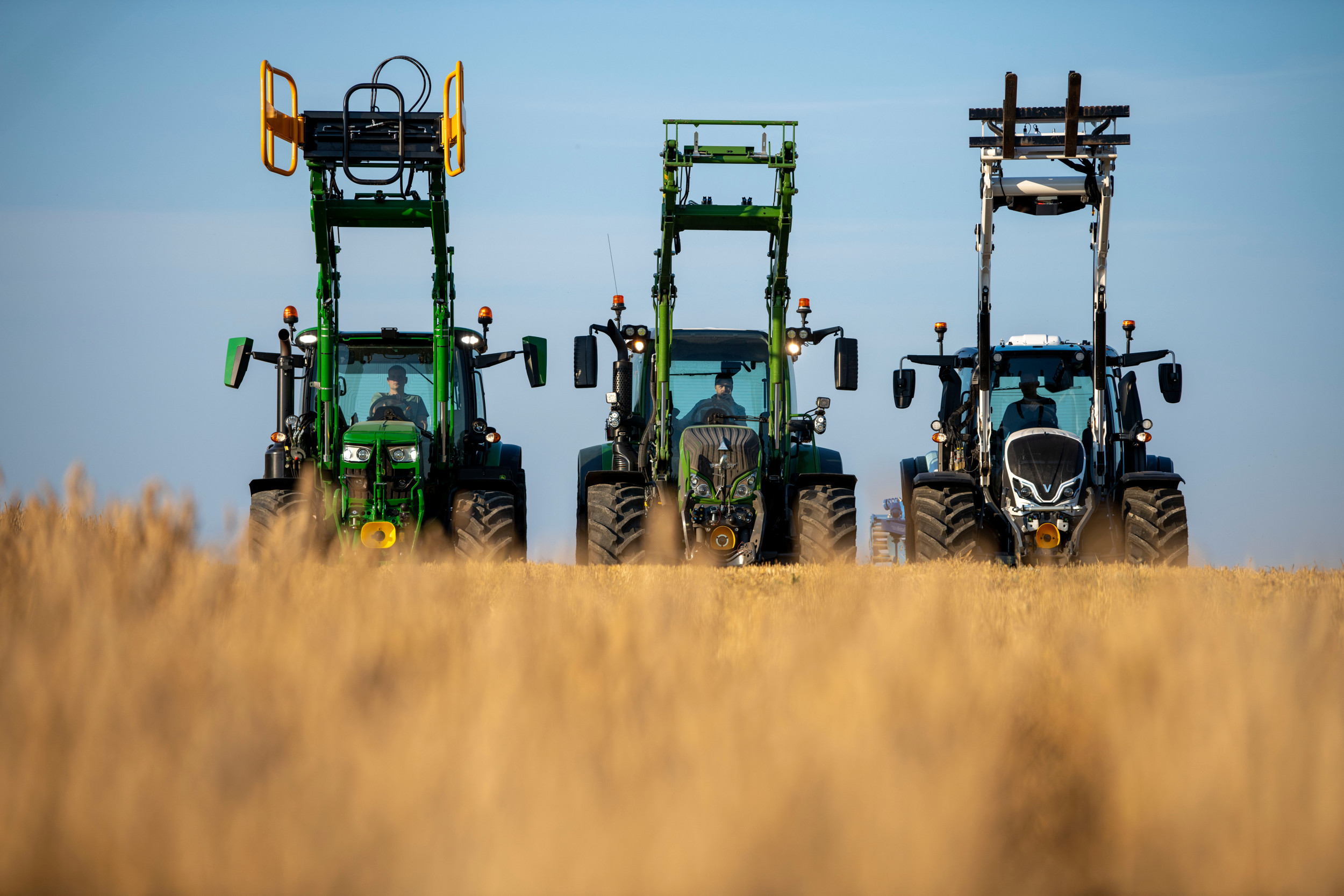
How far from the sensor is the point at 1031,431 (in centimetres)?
1305

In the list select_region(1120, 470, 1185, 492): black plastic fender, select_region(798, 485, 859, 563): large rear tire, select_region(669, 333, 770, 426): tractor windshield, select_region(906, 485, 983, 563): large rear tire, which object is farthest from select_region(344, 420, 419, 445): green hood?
select_region(1120, 470, 1185, 492): black plastic fender

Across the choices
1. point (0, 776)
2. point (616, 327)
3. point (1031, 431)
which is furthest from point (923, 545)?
point (0, 776)

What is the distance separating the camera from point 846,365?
1348cm

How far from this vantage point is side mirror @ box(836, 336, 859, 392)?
530 inches

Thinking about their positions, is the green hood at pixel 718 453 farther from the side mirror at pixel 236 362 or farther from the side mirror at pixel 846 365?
the side mirror at pixel 236 362

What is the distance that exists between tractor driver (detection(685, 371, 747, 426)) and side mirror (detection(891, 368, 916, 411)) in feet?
6.26

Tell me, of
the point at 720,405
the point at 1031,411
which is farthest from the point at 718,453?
the point at 1031,411

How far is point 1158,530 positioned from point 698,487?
4009mm

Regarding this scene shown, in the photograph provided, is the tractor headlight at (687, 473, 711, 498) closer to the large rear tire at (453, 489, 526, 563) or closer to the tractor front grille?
the tractor front grille

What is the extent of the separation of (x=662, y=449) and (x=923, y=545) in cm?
248

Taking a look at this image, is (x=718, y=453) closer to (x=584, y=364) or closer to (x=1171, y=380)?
(x=584, y=364)

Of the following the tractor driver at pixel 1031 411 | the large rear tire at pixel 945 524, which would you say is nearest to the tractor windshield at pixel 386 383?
the large rear tire at pixel 945 524

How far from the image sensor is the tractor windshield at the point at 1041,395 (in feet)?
46.2

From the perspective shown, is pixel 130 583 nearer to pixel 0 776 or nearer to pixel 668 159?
pixel 0 776
